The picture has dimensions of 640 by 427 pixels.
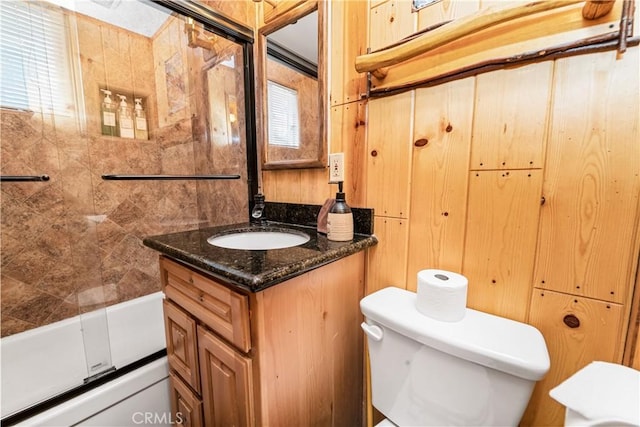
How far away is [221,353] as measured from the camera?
2.35 feet

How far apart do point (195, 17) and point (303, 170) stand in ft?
2.83

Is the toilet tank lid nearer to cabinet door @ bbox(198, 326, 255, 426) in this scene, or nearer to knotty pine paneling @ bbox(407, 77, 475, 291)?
knotty pine paneling @ bbox(407, 77, 475, 291)

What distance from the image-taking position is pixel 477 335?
0.60 meters

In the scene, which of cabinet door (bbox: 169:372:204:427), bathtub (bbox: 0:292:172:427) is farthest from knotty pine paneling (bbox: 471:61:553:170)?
bathtub (bbox: 0:292:172:427)

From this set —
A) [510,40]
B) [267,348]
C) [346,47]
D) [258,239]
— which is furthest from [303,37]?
[267,348]

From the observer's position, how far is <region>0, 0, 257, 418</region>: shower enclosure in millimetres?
1276

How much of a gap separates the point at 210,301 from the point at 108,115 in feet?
4.96

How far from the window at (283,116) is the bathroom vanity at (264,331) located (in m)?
0.47

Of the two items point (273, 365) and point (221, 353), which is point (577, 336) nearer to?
point (273, 365)

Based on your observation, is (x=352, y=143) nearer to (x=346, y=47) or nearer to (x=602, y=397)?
(x=346, y=47)

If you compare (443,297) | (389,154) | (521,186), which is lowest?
(443,297)

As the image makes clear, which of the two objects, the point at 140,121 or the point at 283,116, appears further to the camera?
the point at 140,121

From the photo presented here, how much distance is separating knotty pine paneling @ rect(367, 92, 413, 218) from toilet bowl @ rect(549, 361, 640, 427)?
1.73 ft

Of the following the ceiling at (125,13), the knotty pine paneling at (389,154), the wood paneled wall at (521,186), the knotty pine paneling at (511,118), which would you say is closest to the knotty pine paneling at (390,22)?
the wood paneled wall at (521,186)
